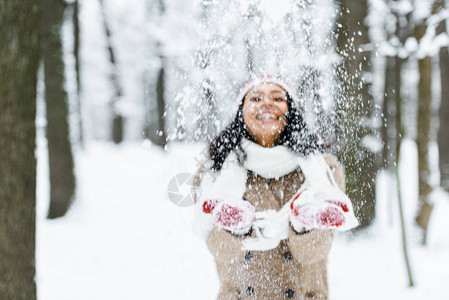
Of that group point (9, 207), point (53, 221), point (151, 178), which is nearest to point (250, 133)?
point (9, 207)

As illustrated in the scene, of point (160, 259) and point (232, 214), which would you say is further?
point (160, 259)

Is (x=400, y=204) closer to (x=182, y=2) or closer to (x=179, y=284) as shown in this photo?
(x=179, y=284)

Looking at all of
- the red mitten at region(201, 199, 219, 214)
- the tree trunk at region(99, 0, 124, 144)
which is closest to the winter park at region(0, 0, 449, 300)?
the red mitten at region(201, 199, 219, 214)

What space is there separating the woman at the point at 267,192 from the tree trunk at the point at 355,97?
10.6ft

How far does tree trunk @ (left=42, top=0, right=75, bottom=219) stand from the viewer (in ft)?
22.0

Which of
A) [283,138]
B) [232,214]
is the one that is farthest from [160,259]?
[232,214]

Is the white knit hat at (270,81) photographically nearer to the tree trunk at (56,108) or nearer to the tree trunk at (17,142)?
the tree trunk at (17,142)

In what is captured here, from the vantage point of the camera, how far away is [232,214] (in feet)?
5.92

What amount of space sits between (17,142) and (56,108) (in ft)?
16.3

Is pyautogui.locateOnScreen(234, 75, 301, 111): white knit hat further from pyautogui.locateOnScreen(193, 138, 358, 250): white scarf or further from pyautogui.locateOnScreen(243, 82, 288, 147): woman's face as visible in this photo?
pyautogui.locateOnScreen(193, 138, 358, 250): white scarf

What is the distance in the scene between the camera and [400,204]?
480 cm

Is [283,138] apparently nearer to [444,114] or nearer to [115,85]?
[444,114]

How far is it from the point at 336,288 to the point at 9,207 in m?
4.01

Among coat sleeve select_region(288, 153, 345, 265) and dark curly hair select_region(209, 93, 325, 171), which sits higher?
dark curly hair select_region(209, 93, 325, 171)
